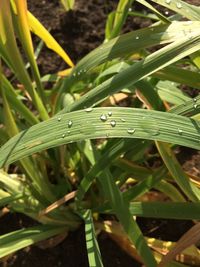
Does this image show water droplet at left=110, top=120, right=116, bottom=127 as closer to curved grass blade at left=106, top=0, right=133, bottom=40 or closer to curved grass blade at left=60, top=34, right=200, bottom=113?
curved grass blade at left=60, top=34, right=200, bottom=113

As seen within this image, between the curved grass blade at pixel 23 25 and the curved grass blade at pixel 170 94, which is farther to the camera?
the curved grass blade at pixel 170 94

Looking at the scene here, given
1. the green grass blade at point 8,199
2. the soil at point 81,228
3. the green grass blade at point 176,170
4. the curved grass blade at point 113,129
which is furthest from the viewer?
the soil at point 81,228

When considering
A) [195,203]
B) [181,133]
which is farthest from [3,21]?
[195,203]

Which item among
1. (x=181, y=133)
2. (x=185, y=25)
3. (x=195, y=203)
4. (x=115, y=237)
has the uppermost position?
(x=185, y=25)

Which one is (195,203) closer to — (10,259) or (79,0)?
(10,259)

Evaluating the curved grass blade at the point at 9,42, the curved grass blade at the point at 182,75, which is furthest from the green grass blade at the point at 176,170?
the curved grass blade at the point at 9,42

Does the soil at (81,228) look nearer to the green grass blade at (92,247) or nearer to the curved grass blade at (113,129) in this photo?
the green grass blade at (92,247)
